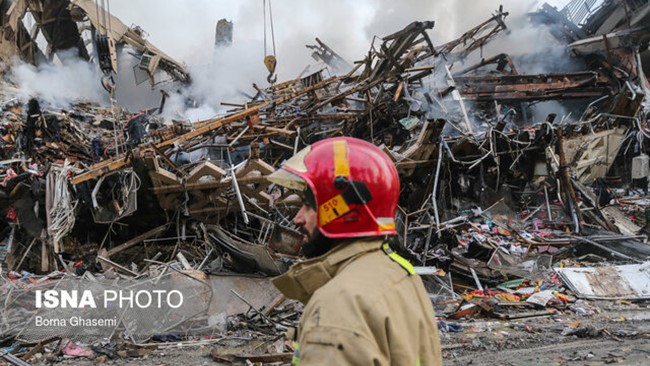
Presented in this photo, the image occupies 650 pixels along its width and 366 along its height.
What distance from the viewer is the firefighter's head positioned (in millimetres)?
1237

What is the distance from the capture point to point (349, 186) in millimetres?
1241

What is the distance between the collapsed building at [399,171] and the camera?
7340mm

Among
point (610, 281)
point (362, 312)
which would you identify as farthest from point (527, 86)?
point (362, 312)

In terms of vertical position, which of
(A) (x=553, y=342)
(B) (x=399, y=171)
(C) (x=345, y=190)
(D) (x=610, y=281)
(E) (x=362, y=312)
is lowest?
(A) (x=553, y=342)

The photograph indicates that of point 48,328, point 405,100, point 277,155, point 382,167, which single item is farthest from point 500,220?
point 382,167

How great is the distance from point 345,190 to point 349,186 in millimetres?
15

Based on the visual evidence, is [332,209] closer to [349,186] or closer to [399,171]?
[349,186]

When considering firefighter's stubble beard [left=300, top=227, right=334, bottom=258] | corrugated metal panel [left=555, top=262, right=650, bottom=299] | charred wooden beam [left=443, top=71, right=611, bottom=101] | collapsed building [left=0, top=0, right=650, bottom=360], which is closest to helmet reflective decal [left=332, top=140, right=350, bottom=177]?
firefighter's stubble beard [left=300, top=227, right=334, bottom=258]

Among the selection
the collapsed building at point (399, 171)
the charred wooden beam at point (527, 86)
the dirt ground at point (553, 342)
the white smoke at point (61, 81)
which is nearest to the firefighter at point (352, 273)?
A: the dirt ground at point (553, 342)

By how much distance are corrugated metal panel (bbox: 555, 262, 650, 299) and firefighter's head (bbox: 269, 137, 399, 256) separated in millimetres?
6570

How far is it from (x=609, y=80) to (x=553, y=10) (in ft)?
17.2

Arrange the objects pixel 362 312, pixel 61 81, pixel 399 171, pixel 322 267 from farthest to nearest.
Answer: pixel 61 81 < pixel 399 171 < pixel 322 267 < pixel 362 312

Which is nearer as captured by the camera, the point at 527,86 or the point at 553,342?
the point at 553,342

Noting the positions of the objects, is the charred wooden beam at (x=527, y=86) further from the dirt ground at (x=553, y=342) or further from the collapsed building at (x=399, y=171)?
the dirt ground at (x=553, y=342)
